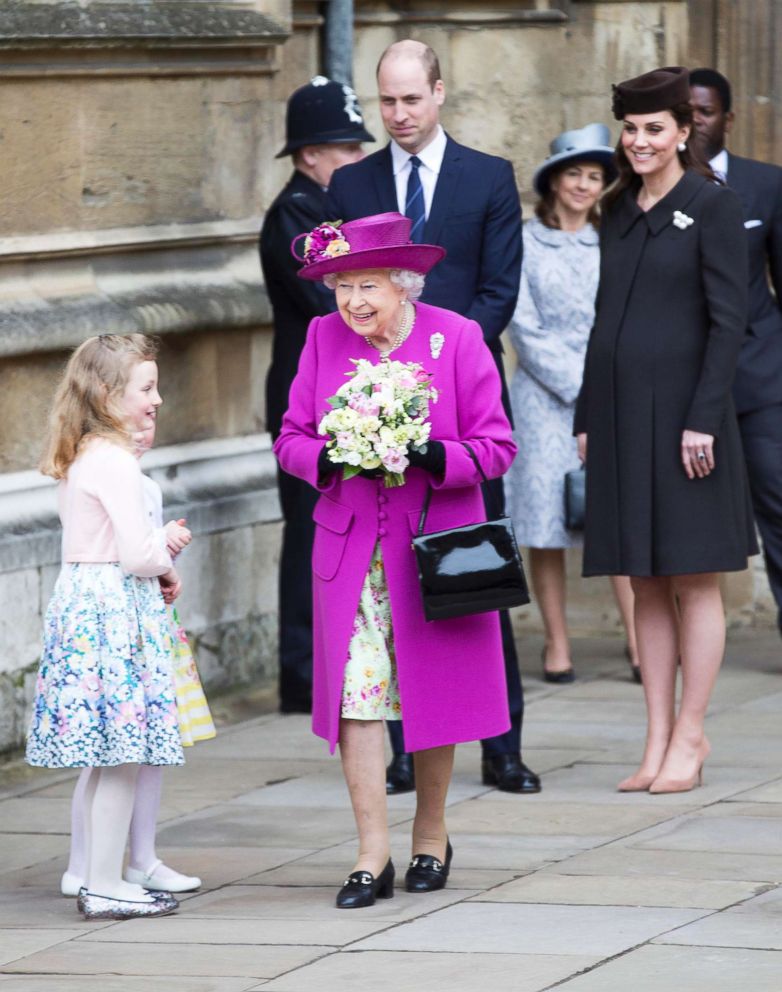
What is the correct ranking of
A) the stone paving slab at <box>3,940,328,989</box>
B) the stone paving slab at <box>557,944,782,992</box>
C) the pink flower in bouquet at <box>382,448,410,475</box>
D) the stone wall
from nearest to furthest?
the stone paving slab at <box>557,944,782,992</box> < the stone paving slab at <box>3,940,328,989</box> < the pink flower in bouquet at <box>382,448,410,475</box> < the stone wall

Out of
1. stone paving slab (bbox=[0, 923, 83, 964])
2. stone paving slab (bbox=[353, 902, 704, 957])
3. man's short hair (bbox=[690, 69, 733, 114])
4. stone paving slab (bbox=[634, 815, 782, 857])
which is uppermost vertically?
man's short hair (bbox=[690, 69, 733, 114])

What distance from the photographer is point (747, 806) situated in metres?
6.41

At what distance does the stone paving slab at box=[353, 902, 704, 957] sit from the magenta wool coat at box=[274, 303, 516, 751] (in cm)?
42

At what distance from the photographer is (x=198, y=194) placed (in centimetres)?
846

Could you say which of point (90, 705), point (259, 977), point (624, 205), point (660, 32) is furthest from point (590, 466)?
point (660, 32)

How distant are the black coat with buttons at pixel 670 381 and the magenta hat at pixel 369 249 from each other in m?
1.21

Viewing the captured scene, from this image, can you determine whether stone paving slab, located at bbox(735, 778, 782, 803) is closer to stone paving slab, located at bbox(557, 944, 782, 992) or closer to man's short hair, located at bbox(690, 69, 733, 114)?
stone paving slab, located at bbox(557, 944, 782, 992)

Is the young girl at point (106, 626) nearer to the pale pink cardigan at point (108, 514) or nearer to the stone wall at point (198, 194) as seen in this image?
the pale pink cardigan at point (108, 514)

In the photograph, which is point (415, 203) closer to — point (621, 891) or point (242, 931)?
point (621, 891)

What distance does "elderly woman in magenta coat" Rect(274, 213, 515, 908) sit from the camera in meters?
5.43

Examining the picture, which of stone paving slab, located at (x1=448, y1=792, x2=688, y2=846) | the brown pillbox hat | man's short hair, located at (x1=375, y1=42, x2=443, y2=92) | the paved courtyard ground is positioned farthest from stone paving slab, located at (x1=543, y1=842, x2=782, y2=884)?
man's short hair, located at (x1=375, y1=42, x2=443, y2=92)

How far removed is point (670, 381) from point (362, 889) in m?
1.86

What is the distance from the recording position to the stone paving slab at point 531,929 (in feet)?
16.2

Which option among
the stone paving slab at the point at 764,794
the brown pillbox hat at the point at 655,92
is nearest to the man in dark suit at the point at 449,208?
the brown pillbox hat at the point at 655,92
